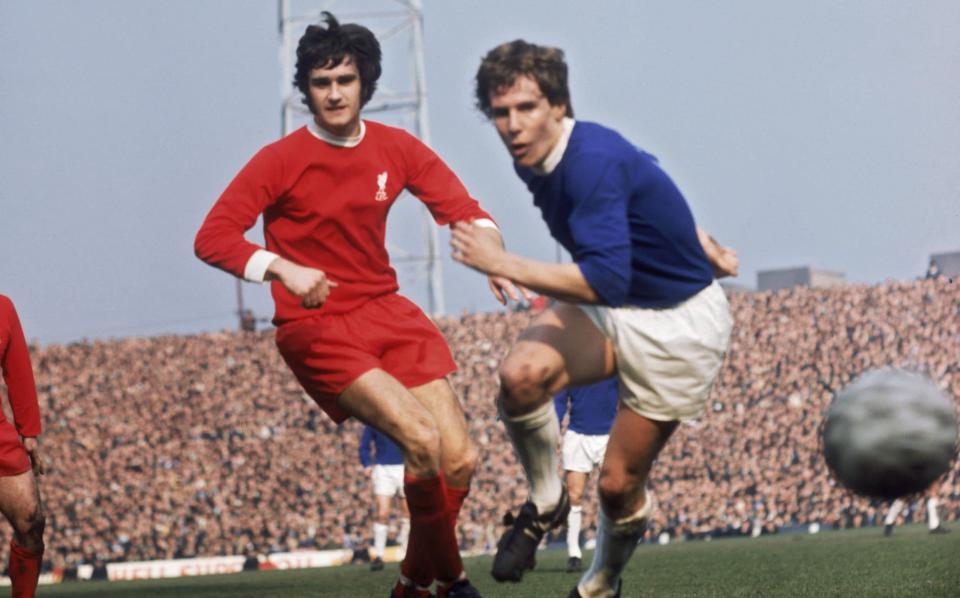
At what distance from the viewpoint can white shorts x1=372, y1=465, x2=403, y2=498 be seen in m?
15.7

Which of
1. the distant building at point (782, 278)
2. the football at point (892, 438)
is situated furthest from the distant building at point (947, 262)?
the football at point (892, 438)

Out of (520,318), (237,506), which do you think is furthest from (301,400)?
(520,318)

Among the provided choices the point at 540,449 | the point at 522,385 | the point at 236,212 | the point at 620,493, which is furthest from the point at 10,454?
the point at 620,493

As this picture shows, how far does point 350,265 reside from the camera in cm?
681

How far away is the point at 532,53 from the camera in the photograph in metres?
5.62

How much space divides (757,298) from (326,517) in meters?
9.50

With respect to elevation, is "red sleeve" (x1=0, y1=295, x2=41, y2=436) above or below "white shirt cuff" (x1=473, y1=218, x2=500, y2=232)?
below

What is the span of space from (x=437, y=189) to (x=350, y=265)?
0.69 meters

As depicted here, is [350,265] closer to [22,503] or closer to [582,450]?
[22,503]

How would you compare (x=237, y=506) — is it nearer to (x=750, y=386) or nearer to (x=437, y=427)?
(x=750, y=386)

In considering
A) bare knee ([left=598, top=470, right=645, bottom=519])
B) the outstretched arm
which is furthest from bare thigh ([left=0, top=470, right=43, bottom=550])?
the outstretched arm

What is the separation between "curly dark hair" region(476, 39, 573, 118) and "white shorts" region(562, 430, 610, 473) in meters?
8.37

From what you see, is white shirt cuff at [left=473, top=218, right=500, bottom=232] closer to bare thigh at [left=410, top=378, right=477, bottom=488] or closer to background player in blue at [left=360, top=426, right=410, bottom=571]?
bare thigh at [left=410, top=378, right=477, bottom=488]

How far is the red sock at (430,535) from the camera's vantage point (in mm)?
6512
